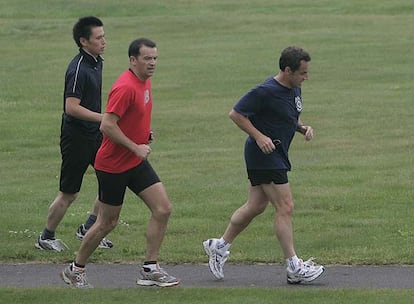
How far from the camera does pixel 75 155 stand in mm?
10570

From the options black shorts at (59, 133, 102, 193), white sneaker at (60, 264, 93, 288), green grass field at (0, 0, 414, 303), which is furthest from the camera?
green grass field at (0, 0, 414, 303)

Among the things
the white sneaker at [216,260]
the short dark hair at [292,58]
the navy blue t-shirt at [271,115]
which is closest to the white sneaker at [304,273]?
the white sneaker at [216,260]

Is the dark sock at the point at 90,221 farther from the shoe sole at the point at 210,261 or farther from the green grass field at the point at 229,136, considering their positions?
the shoe sole at the point at 210,261

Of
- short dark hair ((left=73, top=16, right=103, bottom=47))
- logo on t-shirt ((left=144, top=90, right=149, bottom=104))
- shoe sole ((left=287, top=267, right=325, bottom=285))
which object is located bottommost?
shoe sole ((left=287, top=267, right=325, bottom=285))

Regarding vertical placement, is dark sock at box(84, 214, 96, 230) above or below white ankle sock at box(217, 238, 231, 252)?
below

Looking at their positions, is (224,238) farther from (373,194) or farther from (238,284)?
(373,194)

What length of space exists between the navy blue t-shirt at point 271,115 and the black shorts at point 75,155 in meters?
1.85

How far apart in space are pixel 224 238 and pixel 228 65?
19.2 m

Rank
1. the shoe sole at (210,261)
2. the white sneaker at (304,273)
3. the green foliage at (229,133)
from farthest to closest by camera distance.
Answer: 1. the green foliage at (229,133)
2. the shoe sole at (210,261)
3. the white sneaker at (304,273)

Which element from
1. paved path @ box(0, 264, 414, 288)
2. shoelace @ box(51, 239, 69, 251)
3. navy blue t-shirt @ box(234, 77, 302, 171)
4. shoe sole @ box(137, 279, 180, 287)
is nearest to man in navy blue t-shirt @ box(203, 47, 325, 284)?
navy blue t-shirt @ box(234, 77, 302, 171)

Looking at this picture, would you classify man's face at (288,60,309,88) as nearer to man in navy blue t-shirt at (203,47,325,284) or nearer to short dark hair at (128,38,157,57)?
man in navy blue t-shirt at (203,47,325,284)

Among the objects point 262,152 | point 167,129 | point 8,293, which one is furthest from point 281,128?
point 167,129

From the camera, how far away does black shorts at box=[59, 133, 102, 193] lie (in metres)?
10.5

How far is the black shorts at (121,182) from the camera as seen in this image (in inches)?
348
